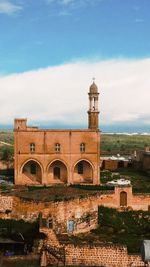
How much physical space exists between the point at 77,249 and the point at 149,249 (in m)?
9.14

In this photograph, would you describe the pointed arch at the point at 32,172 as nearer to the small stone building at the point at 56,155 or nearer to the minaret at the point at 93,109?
the small stone building at the point at 56,155

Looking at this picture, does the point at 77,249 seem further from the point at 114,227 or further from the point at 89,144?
the point at 89,144

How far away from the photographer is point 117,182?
43562 millimetres

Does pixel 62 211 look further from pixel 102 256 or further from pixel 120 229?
pixel 102 256

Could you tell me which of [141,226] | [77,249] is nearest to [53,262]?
[77,249]

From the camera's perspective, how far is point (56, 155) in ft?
149

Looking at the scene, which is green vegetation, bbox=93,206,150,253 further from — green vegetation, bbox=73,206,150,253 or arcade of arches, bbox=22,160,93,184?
arcade of arches, bbox=22,160,93,184

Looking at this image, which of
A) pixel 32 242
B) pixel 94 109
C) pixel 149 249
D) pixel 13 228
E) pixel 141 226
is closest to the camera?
pixel 149 249

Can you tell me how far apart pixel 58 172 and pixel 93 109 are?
293 inches

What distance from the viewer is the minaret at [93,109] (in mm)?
48000

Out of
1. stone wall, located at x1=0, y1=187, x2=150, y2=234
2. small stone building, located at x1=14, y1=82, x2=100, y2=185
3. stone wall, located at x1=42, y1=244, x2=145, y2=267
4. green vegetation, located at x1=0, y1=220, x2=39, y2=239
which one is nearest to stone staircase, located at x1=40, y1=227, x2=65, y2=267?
stone wall, located at x1=42, y1=244, x2=145, y2=267

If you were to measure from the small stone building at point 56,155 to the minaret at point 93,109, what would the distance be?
113 cm

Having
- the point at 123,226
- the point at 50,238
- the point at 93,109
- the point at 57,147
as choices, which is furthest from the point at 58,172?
the point at 50,238

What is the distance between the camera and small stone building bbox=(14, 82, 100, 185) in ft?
148
